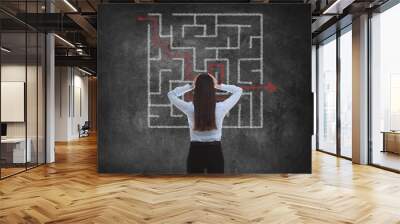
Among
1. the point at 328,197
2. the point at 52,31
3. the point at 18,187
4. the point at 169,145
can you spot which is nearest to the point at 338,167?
the point at 328,197

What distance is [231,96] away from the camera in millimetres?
6879

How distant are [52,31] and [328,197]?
669 cm

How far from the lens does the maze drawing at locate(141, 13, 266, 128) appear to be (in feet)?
22.6

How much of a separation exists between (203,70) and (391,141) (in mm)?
4399

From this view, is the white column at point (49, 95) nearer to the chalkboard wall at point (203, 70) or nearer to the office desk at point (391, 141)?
the chalkboard wall at point (203, 70)

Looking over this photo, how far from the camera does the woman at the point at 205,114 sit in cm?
685

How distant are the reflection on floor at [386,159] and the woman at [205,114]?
3645mm

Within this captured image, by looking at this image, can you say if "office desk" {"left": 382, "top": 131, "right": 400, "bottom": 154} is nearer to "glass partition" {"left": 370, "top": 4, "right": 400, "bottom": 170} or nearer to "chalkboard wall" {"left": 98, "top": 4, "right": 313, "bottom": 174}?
"glass partition" {"left": 370, "top": 4, "right": 400, "bottom": 170}

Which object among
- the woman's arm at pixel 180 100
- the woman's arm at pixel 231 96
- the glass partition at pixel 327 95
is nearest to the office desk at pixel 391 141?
the glass partition at pixel 327 95

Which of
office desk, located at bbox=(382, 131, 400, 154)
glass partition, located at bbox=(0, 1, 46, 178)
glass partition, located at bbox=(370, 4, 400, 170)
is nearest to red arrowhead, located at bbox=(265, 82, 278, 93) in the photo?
glass partition, located at bbox=(370, 4, 400, 170)

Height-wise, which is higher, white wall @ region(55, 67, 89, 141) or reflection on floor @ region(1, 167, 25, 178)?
white wall @ region(55, 67, 89, 141)

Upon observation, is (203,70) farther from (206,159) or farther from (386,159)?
(386,159)

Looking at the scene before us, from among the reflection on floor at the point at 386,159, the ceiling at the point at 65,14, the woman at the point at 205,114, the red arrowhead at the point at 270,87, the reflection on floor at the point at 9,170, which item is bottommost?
the reflection on floor at the point at 9,170

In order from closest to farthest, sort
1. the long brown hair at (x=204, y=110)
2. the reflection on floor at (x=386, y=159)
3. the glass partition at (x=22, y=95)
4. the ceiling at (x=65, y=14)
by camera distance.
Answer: the long brown hair at (x=204, y=110) < the ceiling at (x=65, y=14) < the glass partition at (x=22, y=95) < the reflection on floor at (x=386, y=159)
